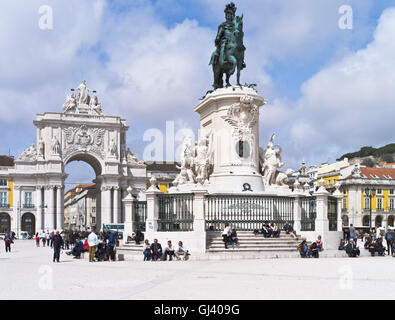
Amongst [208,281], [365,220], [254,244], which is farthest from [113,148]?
[208,281]

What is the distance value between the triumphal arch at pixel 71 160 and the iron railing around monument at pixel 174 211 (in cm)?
5249

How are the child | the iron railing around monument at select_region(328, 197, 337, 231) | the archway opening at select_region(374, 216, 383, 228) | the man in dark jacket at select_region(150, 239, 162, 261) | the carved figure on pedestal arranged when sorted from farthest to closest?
the archway opening at select_region(374, 216, 383, 228) → the carved figure on pedestal → the iron railing around monument at select_region(328, 197, 337, 231) → the child → the man in dark jacket at select_region(150, 239, 162, 261)

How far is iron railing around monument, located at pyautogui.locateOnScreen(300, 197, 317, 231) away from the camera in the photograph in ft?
70.1

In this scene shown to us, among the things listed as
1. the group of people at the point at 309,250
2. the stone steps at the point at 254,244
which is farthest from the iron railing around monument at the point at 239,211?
the group of people at the point at 309,250

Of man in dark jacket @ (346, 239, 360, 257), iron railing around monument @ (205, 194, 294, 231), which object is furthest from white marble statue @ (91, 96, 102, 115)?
man in dark jacket @ (346, 239, 360, 257)

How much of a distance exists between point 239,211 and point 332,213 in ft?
13.4

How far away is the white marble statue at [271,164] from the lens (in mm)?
22828

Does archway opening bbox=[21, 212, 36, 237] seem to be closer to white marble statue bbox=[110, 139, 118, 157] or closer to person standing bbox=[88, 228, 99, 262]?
white marble statue bbox=[110, 139, 118, 157]

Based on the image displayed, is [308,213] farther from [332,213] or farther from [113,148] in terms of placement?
[113,148]

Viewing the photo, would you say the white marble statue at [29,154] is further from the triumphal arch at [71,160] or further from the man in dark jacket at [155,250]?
the man in dark jacket at [155,250]

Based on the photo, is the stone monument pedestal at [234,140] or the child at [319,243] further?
the stone monument pedestal at [234,140]

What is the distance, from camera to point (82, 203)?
114m

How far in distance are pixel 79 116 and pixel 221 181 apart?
56561 mm

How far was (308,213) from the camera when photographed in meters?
21.7
